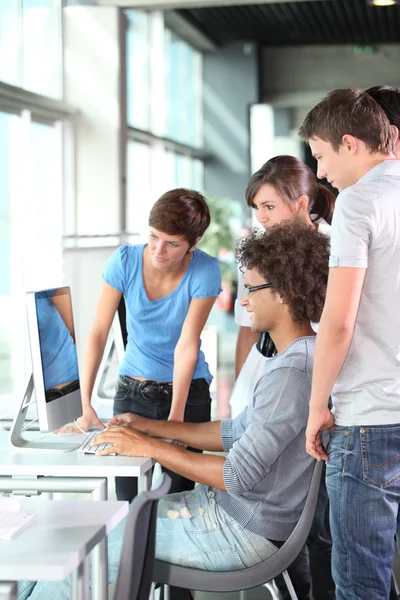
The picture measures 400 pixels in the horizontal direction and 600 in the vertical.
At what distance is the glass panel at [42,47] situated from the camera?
7.42 m

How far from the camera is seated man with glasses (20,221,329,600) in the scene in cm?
227

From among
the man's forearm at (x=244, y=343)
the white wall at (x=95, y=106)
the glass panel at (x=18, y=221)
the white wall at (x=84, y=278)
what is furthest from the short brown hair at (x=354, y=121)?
the white wall at (x=95, y=106)

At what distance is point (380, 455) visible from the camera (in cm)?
207

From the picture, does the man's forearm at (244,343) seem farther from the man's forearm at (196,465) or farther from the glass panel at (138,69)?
the glass panel at (138,69)

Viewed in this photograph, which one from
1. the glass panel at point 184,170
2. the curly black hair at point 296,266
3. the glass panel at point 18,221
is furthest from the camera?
the glass panel at point 184,170

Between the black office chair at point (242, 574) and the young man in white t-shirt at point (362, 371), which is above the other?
the young man in white t-shirt at point (362, 371)

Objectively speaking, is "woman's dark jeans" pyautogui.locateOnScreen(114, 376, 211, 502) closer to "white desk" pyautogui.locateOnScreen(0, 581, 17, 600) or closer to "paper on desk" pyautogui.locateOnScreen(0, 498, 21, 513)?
"paper on desk" pyautogui.locateOnScreen(0, 498, 21, 513)

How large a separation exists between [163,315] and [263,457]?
1.07m

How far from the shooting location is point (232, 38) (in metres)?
14.0

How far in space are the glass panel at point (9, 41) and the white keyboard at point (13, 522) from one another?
5520mm

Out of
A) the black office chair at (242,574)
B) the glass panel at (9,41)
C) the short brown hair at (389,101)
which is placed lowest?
the black office chair at (242,574)

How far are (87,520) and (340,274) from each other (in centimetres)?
77

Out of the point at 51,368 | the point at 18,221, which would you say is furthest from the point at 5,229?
the point at 51,368

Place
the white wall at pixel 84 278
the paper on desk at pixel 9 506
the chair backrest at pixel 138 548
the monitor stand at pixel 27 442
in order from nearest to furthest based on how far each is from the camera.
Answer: the chair backrest at pixel 138 548 < the paper on desk at pixel 9 506 < the monitor stand at pixel 27 442 < the white wall at pixel 84 278
